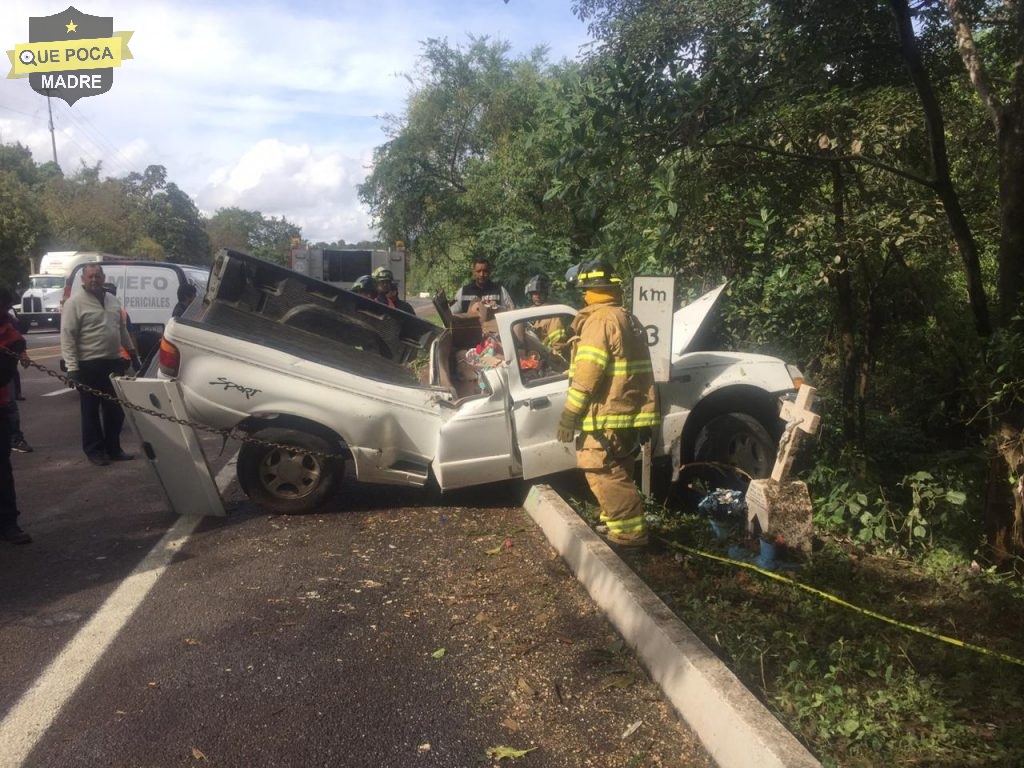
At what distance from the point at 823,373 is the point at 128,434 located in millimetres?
7832

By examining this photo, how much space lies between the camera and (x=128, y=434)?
10.6 meters

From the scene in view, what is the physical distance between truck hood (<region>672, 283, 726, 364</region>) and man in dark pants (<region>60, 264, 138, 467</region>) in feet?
17.5

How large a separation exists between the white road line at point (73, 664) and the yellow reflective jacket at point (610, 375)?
277 centimetres

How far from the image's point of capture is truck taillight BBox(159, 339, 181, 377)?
6.59 metres

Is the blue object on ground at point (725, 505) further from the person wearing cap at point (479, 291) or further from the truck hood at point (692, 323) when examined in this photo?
the person wearing cap at point (479, 291)

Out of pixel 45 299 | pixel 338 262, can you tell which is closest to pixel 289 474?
pixel 338 262

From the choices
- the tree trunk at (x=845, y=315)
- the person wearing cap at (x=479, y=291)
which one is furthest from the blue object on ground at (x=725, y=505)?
the person wearing cap at (x=479, y=291)

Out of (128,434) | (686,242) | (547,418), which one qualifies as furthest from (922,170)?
(128,434)

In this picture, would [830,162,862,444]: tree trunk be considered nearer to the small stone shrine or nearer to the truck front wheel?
the truck front wheel

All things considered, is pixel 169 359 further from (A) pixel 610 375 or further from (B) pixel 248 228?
(B) pixel 248 228

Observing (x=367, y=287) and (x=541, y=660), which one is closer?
(x=541, y=660)

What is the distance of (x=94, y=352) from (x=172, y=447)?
2758mm

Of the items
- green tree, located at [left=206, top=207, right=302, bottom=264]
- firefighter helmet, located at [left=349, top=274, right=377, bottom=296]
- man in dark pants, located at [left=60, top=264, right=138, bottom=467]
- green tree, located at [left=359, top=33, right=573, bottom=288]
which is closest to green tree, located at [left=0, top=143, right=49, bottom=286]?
green tree, located at [left=359, top=33, right=573, bottom=288]

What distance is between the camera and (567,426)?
5.61 metres
